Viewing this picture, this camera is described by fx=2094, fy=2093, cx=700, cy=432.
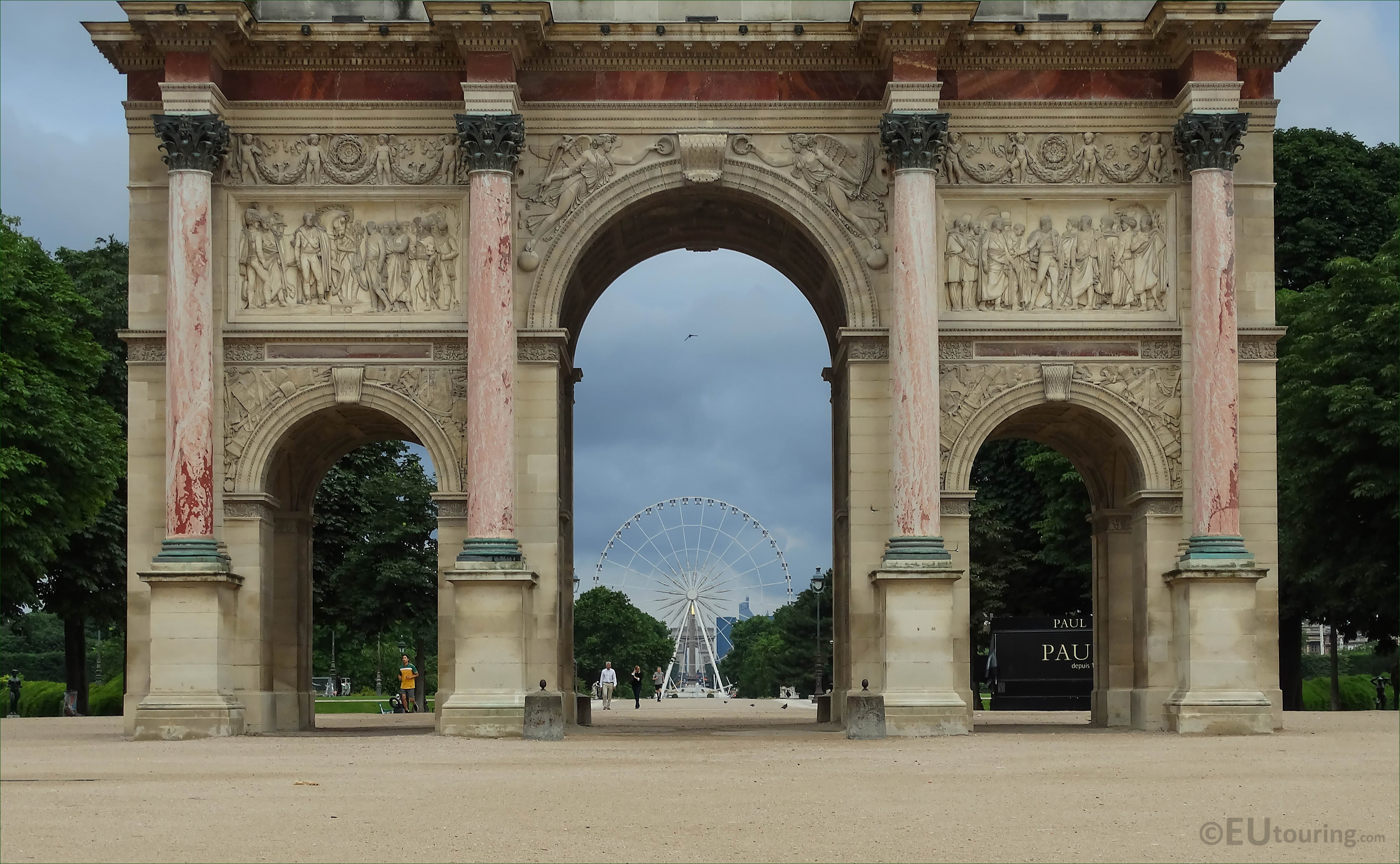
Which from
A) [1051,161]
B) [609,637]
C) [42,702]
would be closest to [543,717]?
[1051,161]

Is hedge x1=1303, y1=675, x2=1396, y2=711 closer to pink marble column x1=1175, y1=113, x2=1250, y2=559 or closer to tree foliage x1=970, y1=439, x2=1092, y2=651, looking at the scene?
tree foliage x1=970, y1=439, x2=1092, y2=651

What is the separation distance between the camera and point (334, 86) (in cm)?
3984

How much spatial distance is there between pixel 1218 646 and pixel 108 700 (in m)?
35.1

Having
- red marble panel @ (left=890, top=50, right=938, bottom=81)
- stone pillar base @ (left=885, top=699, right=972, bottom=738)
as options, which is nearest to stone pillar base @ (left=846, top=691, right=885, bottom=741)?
stone pillar base @ (left=885, top=699, right=972, bottom=738)

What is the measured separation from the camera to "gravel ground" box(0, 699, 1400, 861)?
18219mm

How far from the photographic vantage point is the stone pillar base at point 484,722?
120 ft

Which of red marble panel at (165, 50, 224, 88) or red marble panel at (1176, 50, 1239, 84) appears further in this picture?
red marble panel at (1176, 50, 1239, 84)

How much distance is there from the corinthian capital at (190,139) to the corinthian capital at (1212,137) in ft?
58.5

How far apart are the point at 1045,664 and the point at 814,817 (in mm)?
41704

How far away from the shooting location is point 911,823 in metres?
20.2

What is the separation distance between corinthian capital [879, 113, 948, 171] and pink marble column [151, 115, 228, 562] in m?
12.3

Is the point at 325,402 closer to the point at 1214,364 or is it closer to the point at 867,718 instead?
the point at 867,718

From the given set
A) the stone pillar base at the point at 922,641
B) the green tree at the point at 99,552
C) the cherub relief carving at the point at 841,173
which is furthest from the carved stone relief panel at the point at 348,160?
the green tree at the point at 99,552

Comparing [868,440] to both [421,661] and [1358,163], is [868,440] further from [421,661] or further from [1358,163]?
[421,661]
